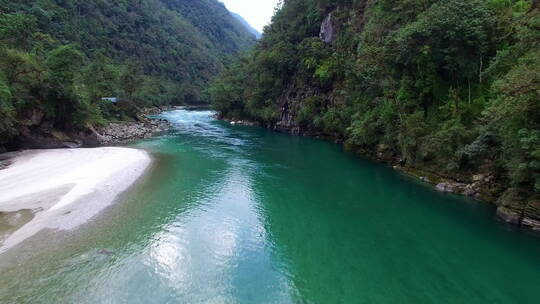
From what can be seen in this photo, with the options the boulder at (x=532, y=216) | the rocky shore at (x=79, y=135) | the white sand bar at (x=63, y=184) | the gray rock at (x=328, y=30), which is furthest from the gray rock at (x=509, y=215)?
the gray rock at (x=328, y=30)

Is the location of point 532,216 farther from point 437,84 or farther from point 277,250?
point 437,84

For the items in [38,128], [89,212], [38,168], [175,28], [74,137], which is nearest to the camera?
[89,212]

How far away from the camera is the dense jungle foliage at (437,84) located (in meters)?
16.1

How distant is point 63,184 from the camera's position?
19984mm

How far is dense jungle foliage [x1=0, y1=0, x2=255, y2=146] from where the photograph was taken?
3020cm

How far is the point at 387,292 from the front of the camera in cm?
1140

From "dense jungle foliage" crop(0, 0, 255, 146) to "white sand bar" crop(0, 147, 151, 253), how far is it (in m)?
5.53

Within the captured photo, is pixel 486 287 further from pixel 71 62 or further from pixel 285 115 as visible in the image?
pixel 285 115

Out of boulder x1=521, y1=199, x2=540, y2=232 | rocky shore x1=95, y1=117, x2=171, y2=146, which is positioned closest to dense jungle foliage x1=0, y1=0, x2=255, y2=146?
rocky shore x1=95, y1=117, x2=171, y2=146

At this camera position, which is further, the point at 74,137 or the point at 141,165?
the point at 74,137

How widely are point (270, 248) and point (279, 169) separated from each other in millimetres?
13573

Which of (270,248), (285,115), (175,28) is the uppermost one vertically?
(175,28)

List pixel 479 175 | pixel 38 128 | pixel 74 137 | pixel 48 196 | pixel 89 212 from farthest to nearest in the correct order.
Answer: pixel 74 137 → pixel 38 128 → pixel 479 175 → pixel 48 196 → pixel 89 212

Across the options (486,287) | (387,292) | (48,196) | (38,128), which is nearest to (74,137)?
(38,128)
